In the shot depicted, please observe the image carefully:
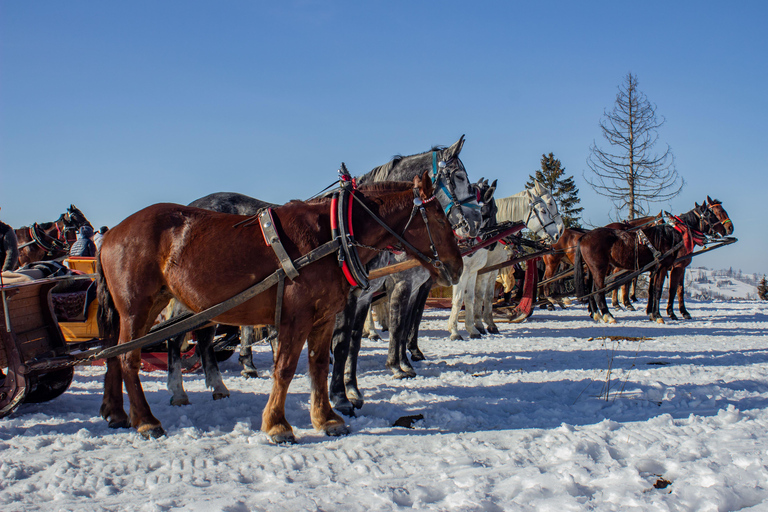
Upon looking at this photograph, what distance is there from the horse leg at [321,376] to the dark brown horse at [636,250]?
9.89 meters

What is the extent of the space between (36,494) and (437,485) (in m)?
2.12

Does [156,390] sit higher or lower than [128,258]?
lower

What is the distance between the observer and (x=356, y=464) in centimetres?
317

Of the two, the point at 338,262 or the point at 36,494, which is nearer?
the point at 36,494

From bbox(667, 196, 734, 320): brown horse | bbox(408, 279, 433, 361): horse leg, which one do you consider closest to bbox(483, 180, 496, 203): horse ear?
bbox(408, 279, 433, 361): horse leg

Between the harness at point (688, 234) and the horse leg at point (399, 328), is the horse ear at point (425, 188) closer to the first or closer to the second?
the horse leg at point (399, 328)

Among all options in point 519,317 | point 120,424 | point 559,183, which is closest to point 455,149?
point 120,424

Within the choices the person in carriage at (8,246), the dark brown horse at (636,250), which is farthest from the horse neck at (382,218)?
the dark brown horse at (636,250)

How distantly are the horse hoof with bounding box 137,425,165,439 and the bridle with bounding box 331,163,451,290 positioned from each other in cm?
177

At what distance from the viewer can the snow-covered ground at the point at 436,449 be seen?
Result: 264 centimetres

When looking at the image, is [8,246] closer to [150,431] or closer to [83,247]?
[83,247]

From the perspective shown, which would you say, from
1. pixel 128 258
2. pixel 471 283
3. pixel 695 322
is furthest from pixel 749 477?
pixel 695 322

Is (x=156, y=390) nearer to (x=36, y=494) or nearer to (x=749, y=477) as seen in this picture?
(x=36, y=494)

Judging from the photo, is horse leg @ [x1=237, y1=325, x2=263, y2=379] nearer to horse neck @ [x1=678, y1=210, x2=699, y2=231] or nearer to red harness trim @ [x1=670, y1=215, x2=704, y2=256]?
red harness trim @ [x1=670, y1=215, x2=704, y2=256]
